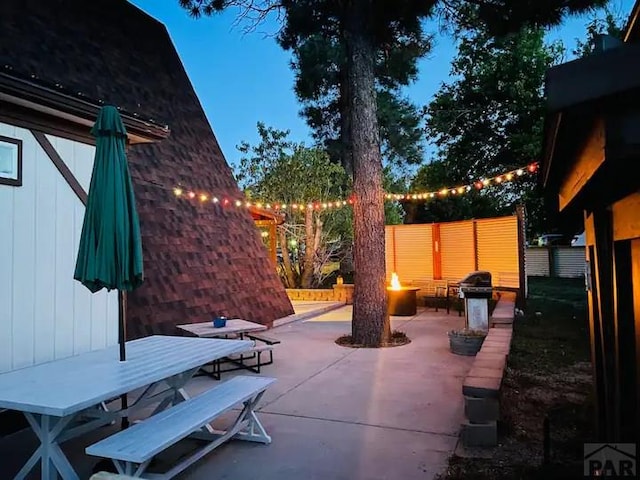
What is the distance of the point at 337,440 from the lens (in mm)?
3514

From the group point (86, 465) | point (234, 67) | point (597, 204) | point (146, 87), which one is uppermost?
point (234, 67)

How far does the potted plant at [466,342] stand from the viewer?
6148mm

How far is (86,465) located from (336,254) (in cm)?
1156

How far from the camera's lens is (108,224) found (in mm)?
3127

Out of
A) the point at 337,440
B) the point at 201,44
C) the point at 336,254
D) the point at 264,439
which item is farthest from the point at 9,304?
the point at 201,44

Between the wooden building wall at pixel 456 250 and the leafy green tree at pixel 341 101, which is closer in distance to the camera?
the wooden building wall at pixel 456 250

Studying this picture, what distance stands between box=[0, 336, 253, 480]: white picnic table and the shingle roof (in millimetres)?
2626

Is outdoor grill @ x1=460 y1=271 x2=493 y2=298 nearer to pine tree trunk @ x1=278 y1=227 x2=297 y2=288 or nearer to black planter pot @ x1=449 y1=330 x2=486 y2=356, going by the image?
black planter pot @ x1=449 y1=330 x2=486 y2=356

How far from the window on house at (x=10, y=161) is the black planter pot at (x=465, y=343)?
5182 mm

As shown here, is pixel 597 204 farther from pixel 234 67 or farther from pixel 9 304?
pixel 234 67

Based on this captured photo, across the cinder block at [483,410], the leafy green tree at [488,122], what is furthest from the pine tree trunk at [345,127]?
the cinder block at [483,410]

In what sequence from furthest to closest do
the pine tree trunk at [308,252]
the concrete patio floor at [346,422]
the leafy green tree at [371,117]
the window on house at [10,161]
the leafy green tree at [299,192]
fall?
1. the pine tree trunk at [308,252]
2. the leafy green tree at [299,192]
3. the leafy green tree at [371,117]
4. the window on house at [10,161]
5. the concrete patio floor at [346,422]

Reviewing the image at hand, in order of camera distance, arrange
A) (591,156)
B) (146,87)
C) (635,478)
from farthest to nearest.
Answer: (146,87), (635,478), (591,156)

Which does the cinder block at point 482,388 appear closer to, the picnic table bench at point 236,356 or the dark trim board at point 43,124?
the picnic table bench at point 236,356
